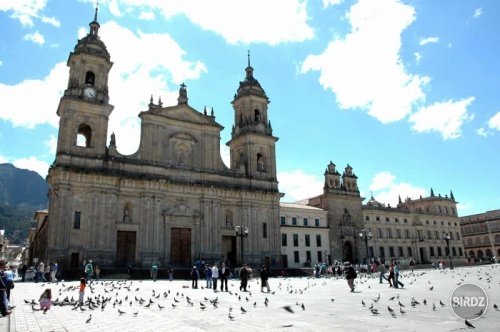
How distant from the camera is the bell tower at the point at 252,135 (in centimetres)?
4634

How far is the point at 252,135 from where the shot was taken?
4662 centimetres

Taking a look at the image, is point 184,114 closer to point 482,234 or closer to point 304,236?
point 304,236

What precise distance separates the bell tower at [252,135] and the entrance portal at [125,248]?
1466cm

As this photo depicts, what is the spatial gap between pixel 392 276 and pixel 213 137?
26.9 metres

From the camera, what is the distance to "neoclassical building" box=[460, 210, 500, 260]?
92125 millimetres

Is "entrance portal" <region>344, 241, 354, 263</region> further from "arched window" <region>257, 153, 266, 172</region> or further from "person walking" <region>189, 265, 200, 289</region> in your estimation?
Answer: "person walking" <region>189, 265, 200, 289</region>

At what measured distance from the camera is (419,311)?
11.5 metres

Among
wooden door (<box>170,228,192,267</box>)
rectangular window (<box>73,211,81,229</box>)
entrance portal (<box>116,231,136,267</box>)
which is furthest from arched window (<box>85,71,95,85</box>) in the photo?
wooden door (<box>170,228,192,267</box>)

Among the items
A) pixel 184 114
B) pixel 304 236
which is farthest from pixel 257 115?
pixel 304 236

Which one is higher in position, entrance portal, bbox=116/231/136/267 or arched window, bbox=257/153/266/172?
arched window, bbox=257/153/266/172

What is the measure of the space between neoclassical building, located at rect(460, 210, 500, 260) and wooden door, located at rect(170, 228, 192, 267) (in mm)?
77602

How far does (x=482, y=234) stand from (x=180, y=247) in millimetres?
85674

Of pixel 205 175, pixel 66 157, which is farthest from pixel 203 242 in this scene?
pixel 66 157

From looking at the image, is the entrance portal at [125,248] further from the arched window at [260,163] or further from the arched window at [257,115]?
the arched window at [257,115]
